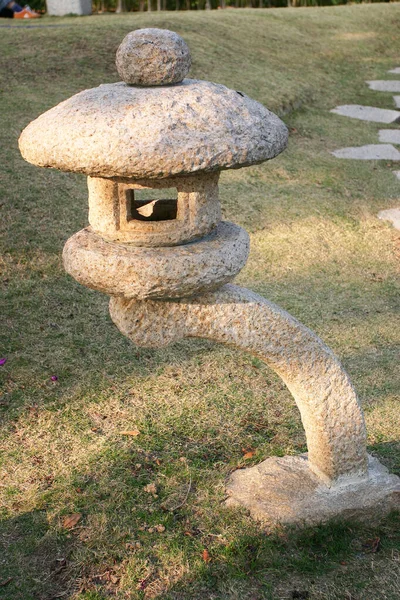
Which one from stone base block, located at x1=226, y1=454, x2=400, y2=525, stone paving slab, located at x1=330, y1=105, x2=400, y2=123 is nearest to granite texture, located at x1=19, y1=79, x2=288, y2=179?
stone base block, located at x1=226, y1=454, x2=400, y2=525

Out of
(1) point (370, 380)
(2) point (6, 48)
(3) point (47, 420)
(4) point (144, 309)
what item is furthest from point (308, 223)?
(2) point (6, 48)

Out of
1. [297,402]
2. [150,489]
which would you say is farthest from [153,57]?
[150,489]

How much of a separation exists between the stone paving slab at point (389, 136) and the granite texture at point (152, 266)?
578 centimetres

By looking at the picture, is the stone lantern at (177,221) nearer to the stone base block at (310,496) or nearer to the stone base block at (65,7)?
the stone base block at (310,496)

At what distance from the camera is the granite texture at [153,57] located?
6.99 feet

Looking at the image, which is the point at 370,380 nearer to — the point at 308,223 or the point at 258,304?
the point at 258,304

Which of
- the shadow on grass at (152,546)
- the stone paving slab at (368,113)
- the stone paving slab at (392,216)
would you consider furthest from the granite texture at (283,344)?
the stone paving slab at (368,113)

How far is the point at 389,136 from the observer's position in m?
7.72

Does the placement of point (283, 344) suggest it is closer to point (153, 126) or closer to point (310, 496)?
point (310, 496)

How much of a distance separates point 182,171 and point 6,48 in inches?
259

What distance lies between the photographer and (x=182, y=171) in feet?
6.53

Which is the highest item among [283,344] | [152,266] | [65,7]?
[152,266]

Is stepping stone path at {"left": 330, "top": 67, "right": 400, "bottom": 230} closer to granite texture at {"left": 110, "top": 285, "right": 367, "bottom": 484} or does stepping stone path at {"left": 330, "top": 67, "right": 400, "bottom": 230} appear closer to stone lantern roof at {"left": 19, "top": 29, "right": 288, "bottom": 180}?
granite texture at {"left": 110, "top": 285, "right": 367, "bottom": 484}

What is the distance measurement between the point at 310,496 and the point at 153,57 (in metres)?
1.74
